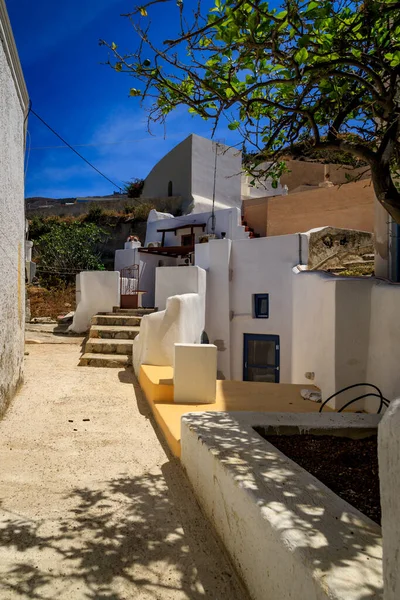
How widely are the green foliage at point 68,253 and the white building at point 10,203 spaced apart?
44.7ft

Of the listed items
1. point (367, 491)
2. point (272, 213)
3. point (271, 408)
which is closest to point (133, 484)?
point (367, 491)

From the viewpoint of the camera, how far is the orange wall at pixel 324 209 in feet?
45.0

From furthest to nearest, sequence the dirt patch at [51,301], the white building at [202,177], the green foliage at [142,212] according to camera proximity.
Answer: the green foliage at [142,212] → the white building at [202,177] → the dirt patch at [51,301]

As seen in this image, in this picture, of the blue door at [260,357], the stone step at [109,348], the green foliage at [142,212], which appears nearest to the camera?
the stone step at [109,348]

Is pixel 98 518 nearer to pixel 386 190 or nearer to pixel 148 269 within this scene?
pixel 386 190

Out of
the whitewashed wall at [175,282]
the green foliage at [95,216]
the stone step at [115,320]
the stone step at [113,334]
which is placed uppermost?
the green foliage at [95,216]

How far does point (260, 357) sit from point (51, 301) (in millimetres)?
8271

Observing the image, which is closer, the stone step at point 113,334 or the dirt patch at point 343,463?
the dirt patch at point 343,463

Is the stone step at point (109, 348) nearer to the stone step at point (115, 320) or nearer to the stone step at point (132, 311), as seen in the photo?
the stone step at point (115, 320)

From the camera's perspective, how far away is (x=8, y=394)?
518 centimetres

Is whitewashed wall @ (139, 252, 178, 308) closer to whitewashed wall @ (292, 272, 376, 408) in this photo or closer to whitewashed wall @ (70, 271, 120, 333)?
whitewashed wall @ (70, 271, 120, 333)

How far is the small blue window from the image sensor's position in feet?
40.0

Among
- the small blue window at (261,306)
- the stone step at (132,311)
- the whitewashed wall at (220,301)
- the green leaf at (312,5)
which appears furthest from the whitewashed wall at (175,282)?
the green leaf at (312,5)

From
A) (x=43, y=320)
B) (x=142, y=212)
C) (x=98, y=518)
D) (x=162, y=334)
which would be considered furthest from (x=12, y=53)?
(x=142, y=212)
